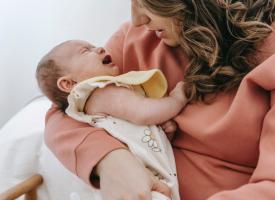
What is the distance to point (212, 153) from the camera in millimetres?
1029

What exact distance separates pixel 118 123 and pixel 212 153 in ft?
0.75

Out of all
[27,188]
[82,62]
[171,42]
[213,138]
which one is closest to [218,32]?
[171,42]

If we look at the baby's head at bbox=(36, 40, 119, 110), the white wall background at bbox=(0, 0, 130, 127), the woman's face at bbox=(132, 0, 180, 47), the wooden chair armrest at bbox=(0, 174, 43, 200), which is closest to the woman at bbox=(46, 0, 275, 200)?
the woman's face at bbox=(132, 0, 180, 47)

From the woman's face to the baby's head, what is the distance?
0.15 meters

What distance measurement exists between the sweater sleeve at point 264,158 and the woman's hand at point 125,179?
0.49 feet

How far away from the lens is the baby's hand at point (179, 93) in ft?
3.40

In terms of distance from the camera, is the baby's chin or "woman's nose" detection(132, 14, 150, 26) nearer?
"woman's nose" detection(132, 14, 150, 26)

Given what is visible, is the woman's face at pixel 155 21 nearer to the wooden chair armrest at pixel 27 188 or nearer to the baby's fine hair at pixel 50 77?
the baby's fine hair at pixel 50 77

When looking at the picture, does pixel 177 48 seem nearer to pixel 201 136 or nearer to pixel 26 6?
pixel 201 136

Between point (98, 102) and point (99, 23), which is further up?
→ point (98, 102)

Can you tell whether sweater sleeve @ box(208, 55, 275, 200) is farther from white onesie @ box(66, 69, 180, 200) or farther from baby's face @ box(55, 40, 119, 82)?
baby's face @ box(55, 40, 119, 82)

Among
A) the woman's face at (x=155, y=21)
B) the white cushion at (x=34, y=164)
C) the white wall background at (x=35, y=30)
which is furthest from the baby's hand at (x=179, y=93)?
the white wall background at (x=35, y=30)

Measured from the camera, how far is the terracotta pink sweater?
89cm

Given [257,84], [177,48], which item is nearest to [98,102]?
[177,48]
